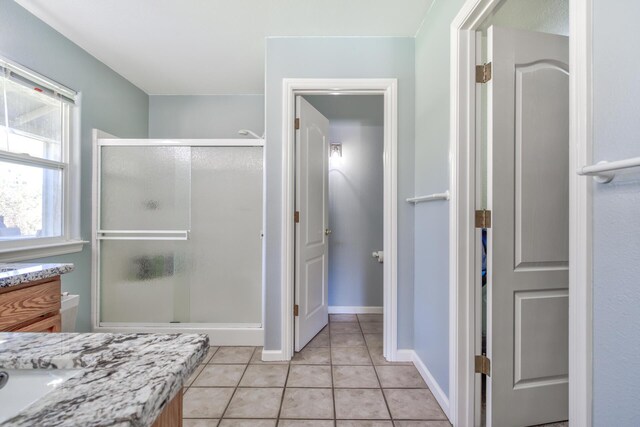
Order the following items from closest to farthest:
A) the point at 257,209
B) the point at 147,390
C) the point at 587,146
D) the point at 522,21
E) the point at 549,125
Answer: the point at 147,390, the point at 587,146, the point at 549,125, the point at 522,21, the point at 257,209

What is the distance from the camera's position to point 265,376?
177cm

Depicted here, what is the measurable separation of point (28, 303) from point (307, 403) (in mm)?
1390

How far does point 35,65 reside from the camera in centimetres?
180

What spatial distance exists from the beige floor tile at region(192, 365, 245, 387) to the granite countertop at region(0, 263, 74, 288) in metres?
1.00

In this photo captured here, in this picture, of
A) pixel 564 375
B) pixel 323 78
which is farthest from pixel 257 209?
pixel 564 375

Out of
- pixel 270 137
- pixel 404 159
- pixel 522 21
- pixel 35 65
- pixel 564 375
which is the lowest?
pixel 564 375

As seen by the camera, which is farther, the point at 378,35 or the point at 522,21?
the point at 378,35

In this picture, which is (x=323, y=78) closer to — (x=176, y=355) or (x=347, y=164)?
(x=347, y=164)

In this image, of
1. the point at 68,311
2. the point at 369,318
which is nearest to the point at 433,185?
the point at 369,318

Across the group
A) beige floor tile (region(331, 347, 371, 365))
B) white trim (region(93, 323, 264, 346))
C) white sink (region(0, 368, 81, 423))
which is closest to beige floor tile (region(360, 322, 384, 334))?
beige floor tile (region(331, 347, 371, 365))

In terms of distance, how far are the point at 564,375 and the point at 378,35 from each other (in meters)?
2.25

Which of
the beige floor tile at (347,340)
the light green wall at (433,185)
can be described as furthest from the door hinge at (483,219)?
the beige floor tile at (347,340)

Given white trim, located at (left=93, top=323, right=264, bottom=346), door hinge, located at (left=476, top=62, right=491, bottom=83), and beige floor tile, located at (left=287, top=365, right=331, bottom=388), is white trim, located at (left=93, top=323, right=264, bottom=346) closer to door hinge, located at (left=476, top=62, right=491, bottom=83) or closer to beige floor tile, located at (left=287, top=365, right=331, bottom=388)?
beige floor tile, located at (left=287, top=365, right=331, bottom=388)

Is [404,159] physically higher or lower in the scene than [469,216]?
higher
